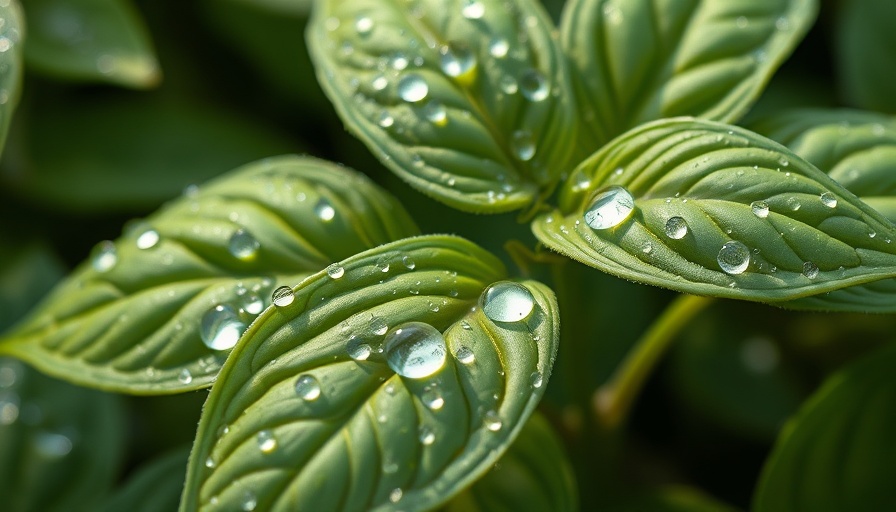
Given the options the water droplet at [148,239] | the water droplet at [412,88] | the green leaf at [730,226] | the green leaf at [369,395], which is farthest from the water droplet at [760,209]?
the water droplet at [148,239]

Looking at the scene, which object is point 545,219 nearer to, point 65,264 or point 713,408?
point 713,408

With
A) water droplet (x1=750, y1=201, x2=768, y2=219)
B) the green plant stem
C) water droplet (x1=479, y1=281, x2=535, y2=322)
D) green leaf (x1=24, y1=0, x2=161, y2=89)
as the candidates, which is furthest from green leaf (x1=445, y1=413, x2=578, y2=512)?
green leaf (x1=24, y1=0, x2=161, y2=89)

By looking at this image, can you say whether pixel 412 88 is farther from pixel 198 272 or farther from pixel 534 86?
pixel 198 272

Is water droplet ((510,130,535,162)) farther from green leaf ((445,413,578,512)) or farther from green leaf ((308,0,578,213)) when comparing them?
green leaf ((445,413,578,512))

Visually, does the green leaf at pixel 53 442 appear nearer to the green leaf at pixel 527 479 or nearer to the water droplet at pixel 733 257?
the green leaf at pixel 527 479

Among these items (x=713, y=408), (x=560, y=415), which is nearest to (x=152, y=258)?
(x=560, y=415)

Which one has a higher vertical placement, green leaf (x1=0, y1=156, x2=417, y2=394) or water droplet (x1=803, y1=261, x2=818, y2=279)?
water droplet (x1=803, y1=261, x2=818, y2=279)
